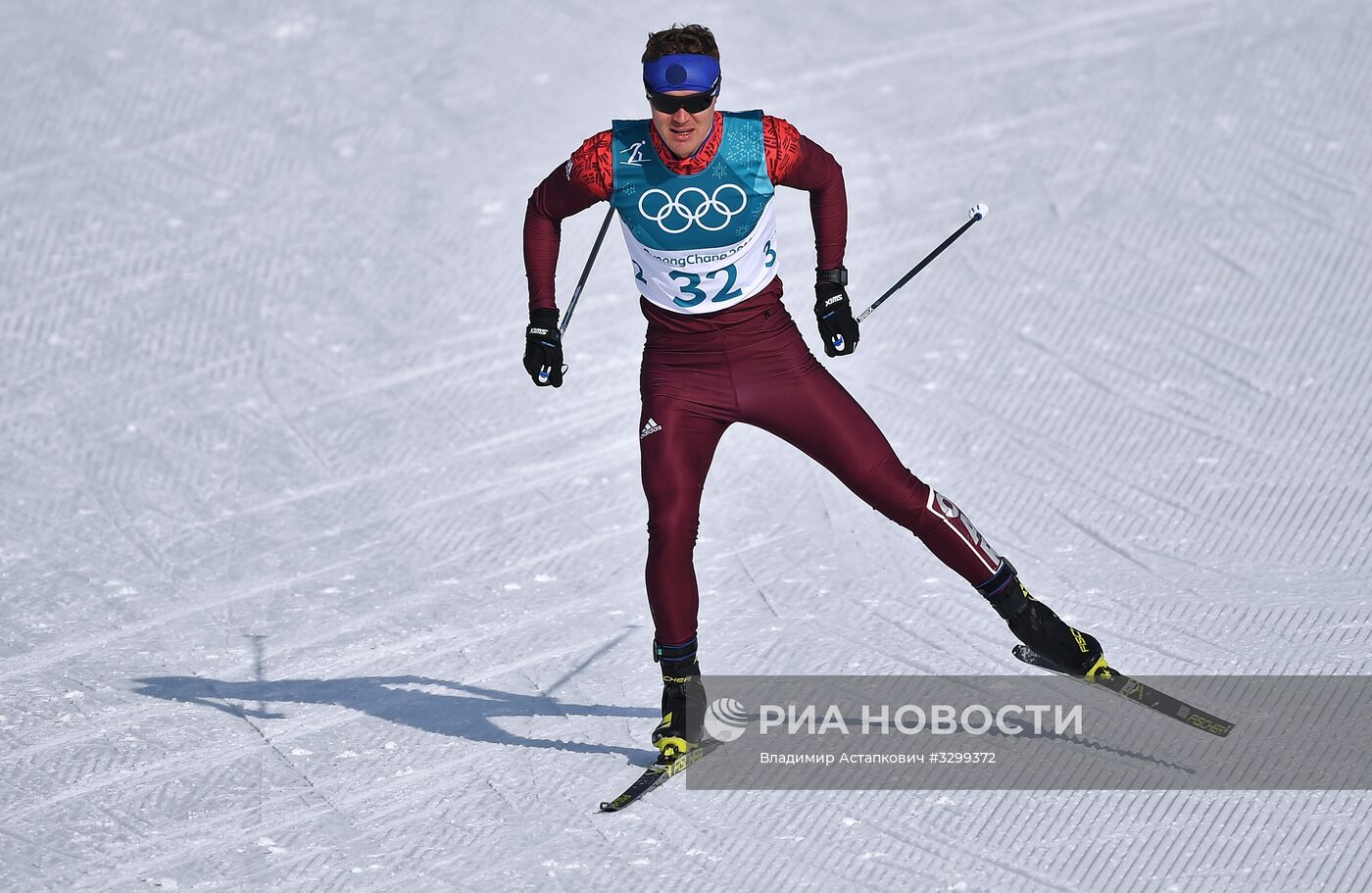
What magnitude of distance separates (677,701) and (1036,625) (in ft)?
3.07

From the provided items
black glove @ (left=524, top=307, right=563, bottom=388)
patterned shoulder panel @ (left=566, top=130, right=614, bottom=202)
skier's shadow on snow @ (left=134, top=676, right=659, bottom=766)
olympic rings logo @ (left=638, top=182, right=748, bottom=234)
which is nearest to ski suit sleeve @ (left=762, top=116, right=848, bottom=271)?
olympic rings logo @ (left=638, top=182, right=748, bottom=234)

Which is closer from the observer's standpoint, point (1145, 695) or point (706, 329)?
point (706, 329)

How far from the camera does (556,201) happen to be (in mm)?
4391

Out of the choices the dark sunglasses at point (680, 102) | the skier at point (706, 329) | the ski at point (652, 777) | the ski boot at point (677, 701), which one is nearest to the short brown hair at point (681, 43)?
the skier at point (706, 329)

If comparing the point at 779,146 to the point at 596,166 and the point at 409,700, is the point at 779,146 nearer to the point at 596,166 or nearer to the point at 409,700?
the point at 596,166

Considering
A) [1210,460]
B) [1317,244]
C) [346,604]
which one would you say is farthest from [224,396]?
[1317,244]

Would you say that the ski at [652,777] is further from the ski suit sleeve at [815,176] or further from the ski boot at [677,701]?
the ski suit sleeve at [815,176]

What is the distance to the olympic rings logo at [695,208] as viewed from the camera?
4.20 metres

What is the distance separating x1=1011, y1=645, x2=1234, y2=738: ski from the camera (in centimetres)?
447

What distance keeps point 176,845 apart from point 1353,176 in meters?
5.52

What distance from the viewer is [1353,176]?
7.35m

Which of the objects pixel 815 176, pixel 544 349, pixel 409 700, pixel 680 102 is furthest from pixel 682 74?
pixel 409 700

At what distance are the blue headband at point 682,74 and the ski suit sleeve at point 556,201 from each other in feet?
0.71

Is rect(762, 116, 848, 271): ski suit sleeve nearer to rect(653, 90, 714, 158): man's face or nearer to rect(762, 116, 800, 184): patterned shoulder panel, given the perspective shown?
rect(762, 116, 800, 184): patterned shoulder panel
